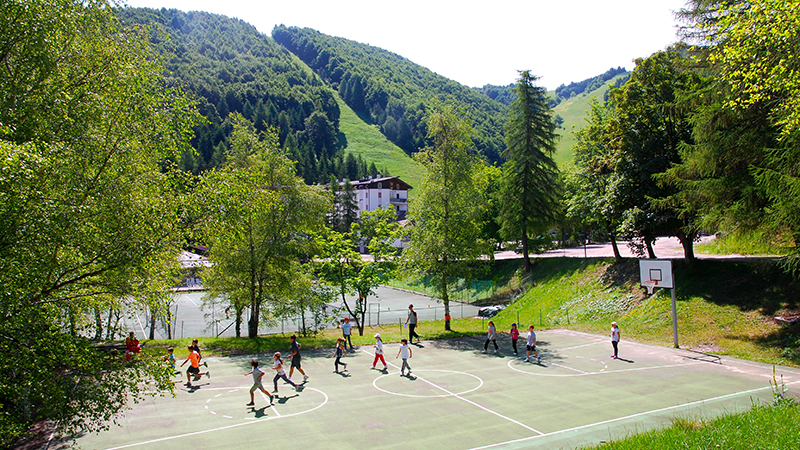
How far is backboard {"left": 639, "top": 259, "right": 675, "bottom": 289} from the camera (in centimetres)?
2283

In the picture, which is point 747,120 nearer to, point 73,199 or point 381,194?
point 73,199

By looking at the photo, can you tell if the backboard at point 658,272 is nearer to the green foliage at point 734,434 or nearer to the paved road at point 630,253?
the green foliage at point 734,434

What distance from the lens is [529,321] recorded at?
34344 millimetres

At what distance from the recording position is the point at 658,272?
77.7ft

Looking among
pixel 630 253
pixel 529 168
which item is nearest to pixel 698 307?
pixel 630 253

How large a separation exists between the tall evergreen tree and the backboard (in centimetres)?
2115

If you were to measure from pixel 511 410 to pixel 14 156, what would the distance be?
13.2m

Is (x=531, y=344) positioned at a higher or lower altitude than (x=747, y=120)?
lower

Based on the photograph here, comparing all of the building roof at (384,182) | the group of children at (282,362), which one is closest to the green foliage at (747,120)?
the group of children at (282,362)

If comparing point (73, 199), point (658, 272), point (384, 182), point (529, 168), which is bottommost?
point (658, 272)

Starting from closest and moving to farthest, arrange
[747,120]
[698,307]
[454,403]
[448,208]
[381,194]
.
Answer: [454,403] → [747,120] → [698,307] → [448,208] → [381,194]

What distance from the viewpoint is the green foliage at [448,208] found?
89.2 feet

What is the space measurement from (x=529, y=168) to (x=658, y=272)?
22678 millimetres

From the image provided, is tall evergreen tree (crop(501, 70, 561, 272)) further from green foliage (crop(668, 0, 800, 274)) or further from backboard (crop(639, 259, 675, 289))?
green foliage (crop(668, 0, 800, 274))
